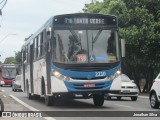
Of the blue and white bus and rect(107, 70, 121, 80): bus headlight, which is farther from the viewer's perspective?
rect(107, 70, 121, 80): bus headlight

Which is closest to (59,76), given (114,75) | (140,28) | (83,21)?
(114,75)

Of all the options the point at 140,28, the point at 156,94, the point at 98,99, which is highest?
the point at 140,28

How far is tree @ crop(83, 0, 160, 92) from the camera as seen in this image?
116 ft

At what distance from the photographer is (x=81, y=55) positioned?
18.2 m

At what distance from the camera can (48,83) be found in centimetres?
1873

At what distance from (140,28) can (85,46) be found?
1833 centimetres

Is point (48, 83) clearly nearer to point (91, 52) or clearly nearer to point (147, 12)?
point (91, 52)

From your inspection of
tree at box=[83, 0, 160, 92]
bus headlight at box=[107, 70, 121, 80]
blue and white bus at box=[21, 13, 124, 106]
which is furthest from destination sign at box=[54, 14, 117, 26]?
tree at box=[83, 0, 160, 92]

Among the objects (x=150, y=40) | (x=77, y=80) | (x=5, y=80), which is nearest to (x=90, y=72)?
(x=77, y=80)

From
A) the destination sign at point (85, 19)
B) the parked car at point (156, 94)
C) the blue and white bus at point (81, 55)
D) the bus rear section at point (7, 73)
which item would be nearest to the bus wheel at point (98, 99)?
the blue and white bus at point (81, 55)

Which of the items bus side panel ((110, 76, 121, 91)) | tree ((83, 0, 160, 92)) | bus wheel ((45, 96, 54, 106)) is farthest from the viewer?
tree ((83, 0, 160, 92))

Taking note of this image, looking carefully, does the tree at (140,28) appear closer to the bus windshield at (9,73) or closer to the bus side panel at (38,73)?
the bus side panel at (38,73)

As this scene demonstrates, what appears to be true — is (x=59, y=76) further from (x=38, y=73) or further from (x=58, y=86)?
Answer: (x=38, y=73)

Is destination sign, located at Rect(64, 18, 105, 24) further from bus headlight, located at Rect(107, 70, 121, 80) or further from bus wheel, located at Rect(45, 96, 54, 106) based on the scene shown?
bus wheel, located at Rect(45, 96, 54, 106)
